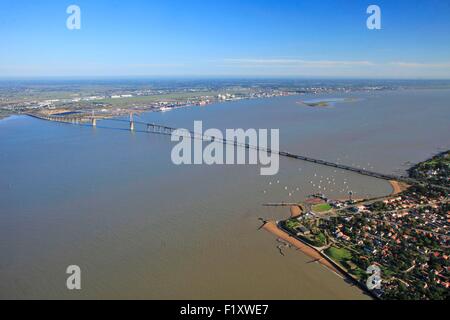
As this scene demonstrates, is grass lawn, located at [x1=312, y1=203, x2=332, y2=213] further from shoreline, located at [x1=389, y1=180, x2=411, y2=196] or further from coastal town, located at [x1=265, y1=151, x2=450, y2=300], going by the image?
shoreline, located at [x1=389, y1=180, x2=411, y2=196]

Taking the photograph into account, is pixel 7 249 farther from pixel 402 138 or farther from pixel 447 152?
pixel 402 138

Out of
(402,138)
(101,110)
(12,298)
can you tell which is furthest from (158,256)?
(101,110)

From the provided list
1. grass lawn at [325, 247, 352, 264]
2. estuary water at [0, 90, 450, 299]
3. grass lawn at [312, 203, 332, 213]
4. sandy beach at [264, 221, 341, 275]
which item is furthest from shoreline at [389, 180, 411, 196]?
sandy beach at [264, 221, 341, 275]

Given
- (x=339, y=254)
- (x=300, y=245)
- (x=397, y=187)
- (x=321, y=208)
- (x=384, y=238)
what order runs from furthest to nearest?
1. (x=397, y=187)
2. (x=321, y=208)
3. (x=384, y=238)
4. (x=300, y=245)
5. (x=339, y=254)

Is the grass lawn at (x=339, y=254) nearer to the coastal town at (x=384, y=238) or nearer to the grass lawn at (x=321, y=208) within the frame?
the coastal town at (x=384, y=238)

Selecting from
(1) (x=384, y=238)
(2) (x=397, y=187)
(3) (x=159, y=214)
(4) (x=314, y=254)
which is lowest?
(4) (x=314, y=254)

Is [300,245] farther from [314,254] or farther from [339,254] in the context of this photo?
[339,254]

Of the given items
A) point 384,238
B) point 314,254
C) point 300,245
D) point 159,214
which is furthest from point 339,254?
point 159,214
